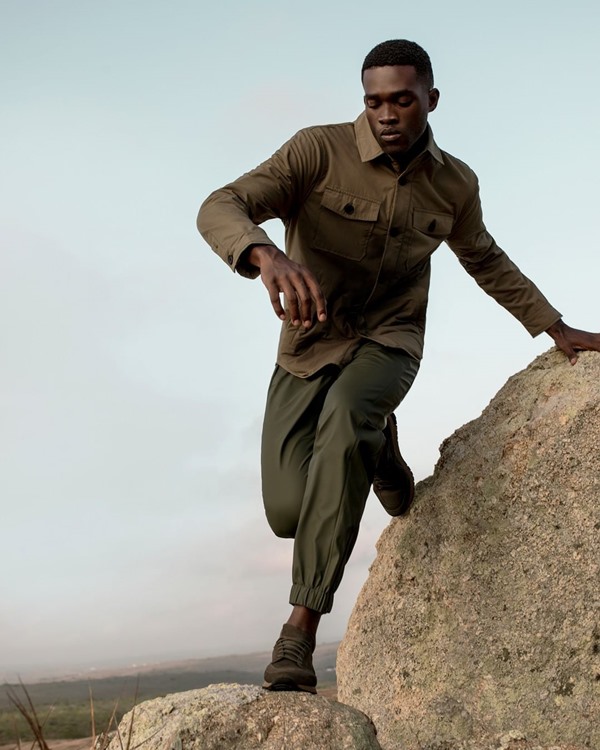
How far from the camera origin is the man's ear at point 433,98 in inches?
188

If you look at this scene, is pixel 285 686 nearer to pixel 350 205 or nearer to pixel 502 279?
pixel 350 205

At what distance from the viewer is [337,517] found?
4.00 metres

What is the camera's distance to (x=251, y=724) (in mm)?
3486

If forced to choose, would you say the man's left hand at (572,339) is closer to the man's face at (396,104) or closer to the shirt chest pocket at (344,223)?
the shirt chest pocket at (344,223)

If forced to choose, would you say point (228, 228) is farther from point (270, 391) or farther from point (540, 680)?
point (540, 680)

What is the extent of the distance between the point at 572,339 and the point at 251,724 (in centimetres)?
296

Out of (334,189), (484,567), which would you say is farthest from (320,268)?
(484,567)

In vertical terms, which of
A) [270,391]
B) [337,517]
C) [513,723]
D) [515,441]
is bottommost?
[513,723]

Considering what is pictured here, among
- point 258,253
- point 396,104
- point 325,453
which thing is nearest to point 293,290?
point 258,253

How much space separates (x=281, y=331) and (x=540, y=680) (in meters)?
2.31

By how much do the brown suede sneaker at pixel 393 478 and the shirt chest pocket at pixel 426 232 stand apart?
3.03 ft

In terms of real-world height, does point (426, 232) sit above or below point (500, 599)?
above

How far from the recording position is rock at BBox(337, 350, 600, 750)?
14.8 feet

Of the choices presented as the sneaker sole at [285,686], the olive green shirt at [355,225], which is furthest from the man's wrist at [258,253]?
the sneaker sole at [285,686]
